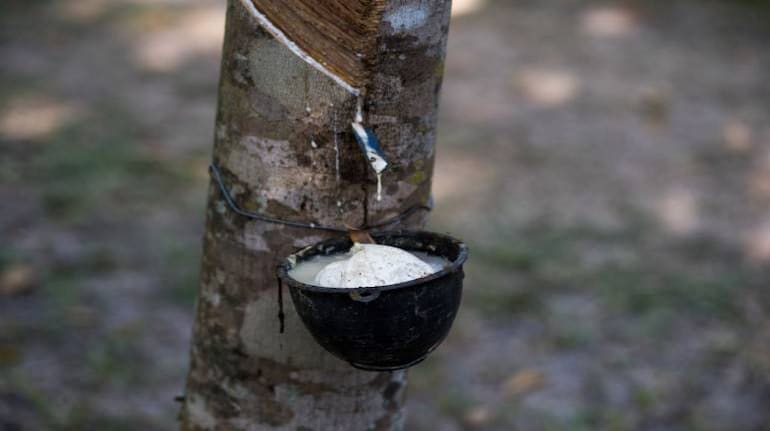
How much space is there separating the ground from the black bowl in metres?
1.58

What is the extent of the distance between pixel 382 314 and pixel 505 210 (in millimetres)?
2988

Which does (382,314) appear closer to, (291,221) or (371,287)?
(371,287)

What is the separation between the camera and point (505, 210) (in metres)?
4.48

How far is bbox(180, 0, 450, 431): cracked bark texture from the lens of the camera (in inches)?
67.1

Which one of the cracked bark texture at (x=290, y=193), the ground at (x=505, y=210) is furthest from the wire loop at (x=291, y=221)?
the ground at (x=505, y=210)

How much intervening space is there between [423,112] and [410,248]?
258 millimetres

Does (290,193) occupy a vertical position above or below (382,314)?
above

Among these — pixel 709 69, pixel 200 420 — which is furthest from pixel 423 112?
pixel 709 69

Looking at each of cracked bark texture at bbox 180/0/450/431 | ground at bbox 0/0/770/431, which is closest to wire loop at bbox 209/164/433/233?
cracked bark texture at bbox 180/0/450/431

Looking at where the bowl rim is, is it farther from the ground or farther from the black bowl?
the ground

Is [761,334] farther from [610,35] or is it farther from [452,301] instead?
[610,35]

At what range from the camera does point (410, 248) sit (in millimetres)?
1761

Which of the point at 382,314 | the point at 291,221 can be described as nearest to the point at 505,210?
the point at 291,221

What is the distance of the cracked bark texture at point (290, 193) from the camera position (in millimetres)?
1704
